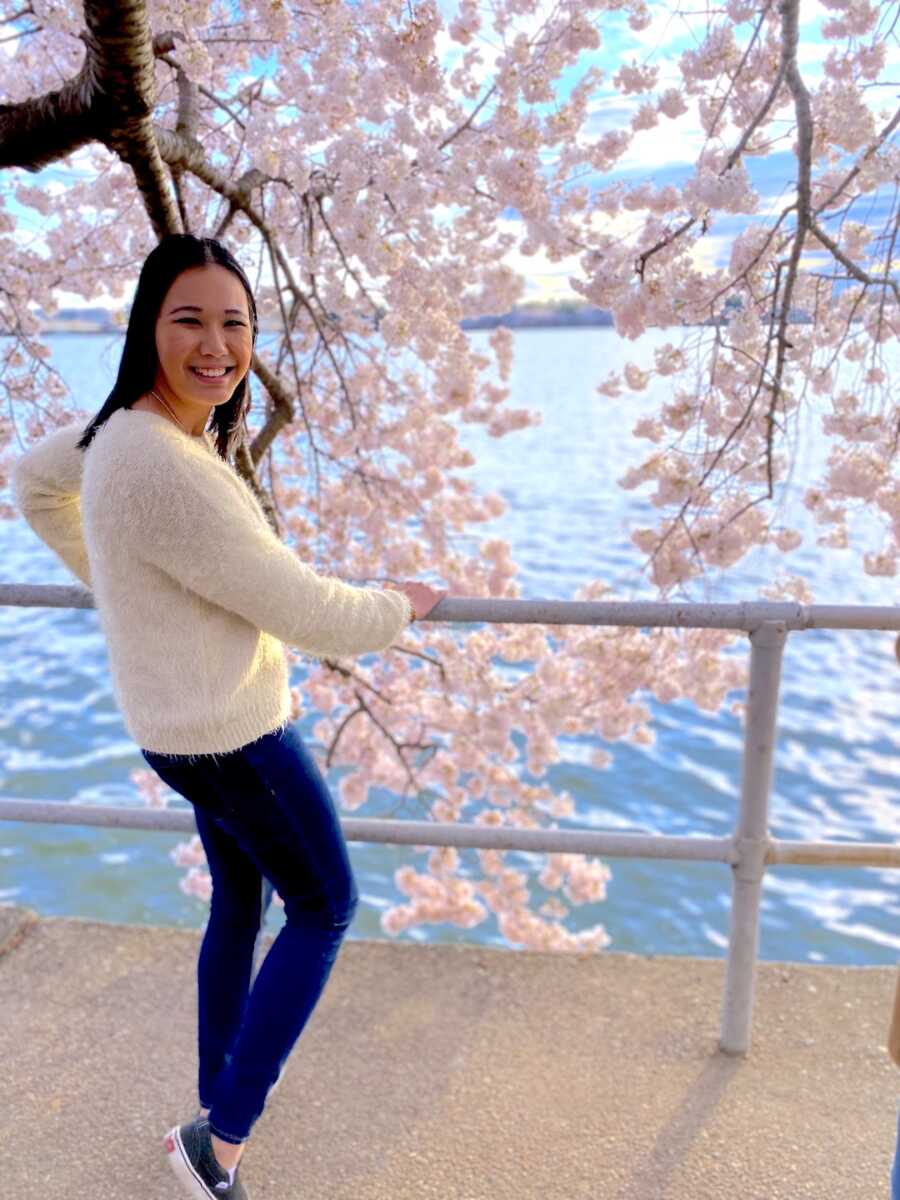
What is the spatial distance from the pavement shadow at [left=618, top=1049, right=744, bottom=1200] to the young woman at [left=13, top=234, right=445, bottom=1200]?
735 mm

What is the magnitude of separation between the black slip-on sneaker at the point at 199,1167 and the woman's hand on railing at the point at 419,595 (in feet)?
3.13

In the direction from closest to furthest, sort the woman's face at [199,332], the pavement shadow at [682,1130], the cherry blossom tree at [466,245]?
the woman's face at [199,332]
the pavement shadow at [682,1130]
the cherry blossom tree at [466,245]

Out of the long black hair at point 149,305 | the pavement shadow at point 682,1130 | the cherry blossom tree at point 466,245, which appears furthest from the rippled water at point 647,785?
the pavement shadow at point 682,1130

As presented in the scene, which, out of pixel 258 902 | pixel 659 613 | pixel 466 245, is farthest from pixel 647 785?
pixel 258 902

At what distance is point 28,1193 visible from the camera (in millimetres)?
1842

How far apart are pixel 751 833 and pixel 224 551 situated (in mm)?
1359

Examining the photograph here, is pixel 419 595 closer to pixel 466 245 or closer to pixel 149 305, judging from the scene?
pixel 149 305

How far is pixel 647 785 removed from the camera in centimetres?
973

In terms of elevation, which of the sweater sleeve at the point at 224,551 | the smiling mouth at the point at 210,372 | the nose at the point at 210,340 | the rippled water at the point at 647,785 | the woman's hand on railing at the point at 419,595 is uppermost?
the nose at the point at 210,340

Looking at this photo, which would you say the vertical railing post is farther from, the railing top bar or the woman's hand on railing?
the woman's hand on railing

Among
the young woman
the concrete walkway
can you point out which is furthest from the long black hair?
the concrete walkway

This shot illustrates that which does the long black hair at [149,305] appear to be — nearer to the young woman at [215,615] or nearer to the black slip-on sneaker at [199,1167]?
the young woman at [215,615]

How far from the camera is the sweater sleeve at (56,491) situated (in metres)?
1.70

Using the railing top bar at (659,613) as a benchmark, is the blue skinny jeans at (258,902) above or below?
below
